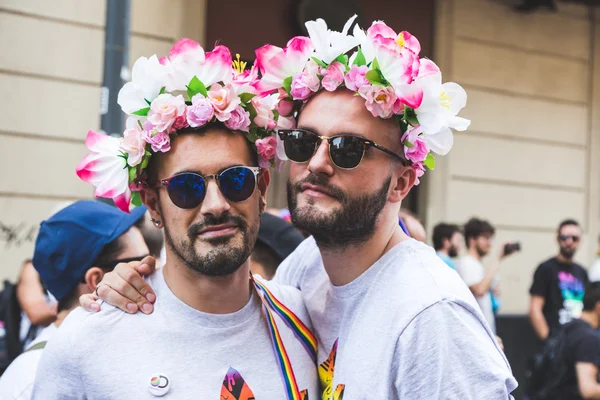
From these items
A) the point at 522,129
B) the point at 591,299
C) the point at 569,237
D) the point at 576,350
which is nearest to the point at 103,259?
the point at 576,350

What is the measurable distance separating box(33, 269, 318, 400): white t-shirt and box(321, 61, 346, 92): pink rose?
0.85 metres

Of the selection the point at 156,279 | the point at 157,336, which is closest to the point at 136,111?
the point at 156,279

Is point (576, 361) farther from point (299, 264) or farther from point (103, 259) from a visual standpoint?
point (103, 259)

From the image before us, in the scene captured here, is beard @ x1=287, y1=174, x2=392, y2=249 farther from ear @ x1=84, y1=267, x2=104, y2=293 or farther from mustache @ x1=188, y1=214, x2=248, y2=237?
ear @ x1=84, y1=267, x2=104, y2=293

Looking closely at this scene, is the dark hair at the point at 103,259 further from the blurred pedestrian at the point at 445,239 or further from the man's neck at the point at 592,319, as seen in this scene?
the blurred pedestrian at the point at 445,239

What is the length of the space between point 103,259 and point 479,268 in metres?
5.02

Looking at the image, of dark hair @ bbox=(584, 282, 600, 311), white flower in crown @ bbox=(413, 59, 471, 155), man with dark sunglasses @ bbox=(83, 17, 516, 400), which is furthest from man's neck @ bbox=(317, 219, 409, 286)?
dark hair @ bbox=(584, 282, 600, 311)

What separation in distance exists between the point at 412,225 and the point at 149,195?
2.61m

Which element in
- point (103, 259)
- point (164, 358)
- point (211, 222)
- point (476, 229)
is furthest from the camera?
point (476, 229)

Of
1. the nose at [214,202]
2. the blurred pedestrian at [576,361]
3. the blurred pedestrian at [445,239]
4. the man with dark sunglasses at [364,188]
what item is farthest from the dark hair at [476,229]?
the nose at [214,202]

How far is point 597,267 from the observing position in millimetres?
7812

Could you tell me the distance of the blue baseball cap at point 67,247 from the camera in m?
3.25

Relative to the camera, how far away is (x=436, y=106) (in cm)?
261

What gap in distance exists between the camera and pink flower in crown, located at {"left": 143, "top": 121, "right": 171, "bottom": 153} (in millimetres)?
2623
